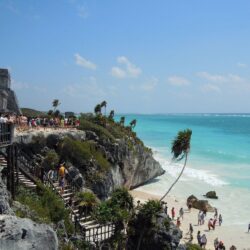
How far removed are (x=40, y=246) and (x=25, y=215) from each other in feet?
19.9

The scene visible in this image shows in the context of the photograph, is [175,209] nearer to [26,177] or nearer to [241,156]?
[26,177]

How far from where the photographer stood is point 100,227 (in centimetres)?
2003

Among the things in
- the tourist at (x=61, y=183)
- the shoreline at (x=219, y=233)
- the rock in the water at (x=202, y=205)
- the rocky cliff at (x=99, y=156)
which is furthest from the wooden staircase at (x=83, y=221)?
the rock in the water at (x=202, y=205)

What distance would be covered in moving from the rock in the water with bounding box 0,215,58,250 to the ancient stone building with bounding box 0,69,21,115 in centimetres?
2301

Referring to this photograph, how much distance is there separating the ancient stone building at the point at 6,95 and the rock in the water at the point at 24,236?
23012 millimetres

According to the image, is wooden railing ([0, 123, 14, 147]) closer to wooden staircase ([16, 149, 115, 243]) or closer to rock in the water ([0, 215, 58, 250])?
wooden staircase ([16, 149, 115, 243])

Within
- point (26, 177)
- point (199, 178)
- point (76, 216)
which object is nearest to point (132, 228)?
point (76, 216)

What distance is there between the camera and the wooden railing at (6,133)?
15284 millimetres

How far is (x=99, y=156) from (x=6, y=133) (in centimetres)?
1743

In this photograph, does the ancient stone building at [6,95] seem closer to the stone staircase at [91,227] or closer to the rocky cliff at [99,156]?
the rocky cliff at [99,156]

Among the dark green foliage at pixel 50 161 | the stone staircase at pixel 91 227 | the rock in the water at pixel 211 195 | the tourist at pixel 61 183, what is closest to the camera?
the stone staircase at pixel 91 227

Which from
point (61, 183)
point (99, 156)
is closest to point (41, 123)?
point (99, 156)

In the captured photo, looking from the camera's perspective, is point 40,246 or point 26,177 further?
point 26,177

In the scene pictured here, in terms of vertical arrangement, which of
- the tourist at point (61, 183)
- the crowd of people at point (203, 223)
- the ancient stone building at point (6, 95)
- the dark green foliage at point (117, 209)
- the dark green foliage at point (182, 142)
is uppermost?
the ancient stone building at point (6, 95)
